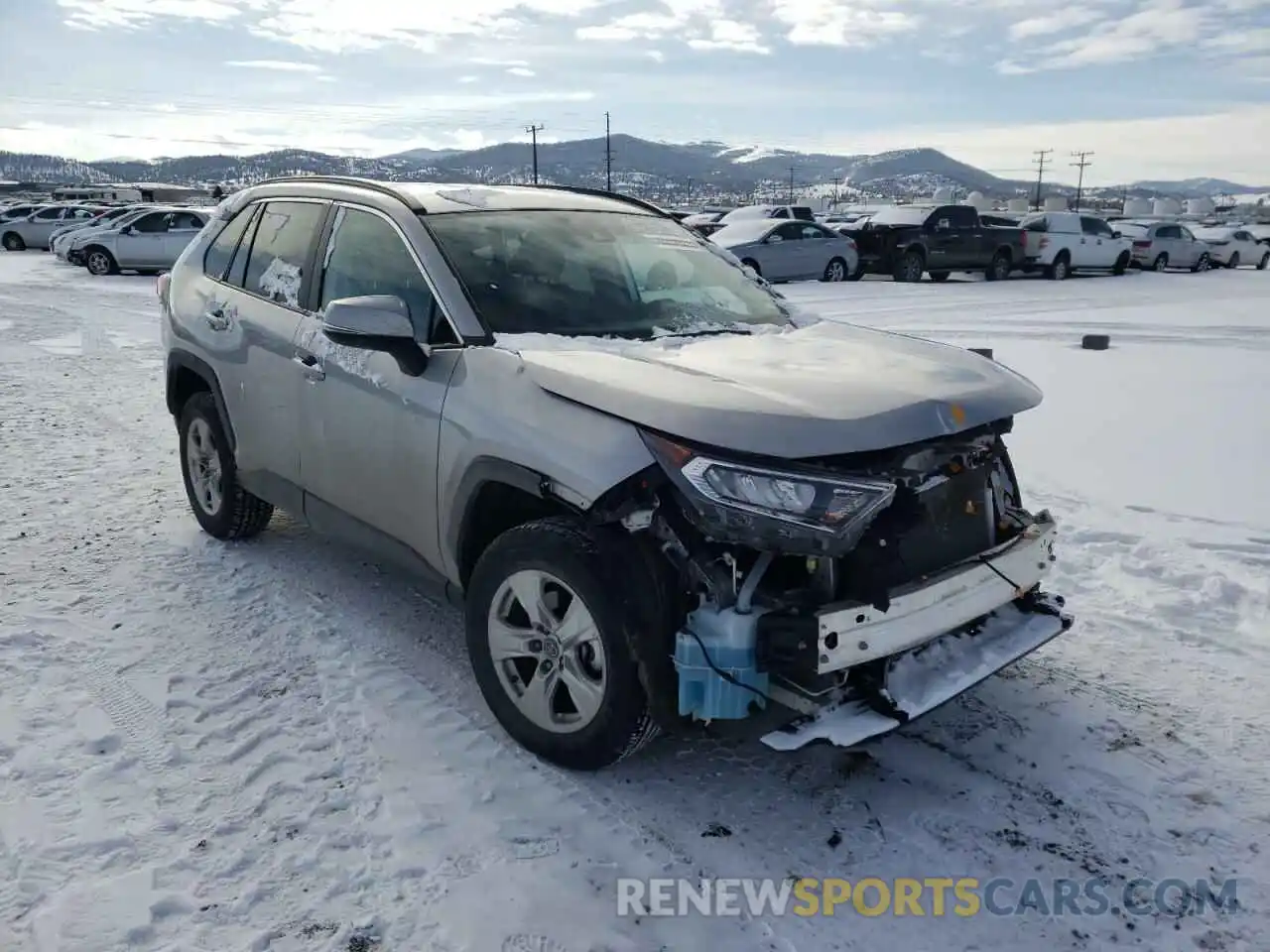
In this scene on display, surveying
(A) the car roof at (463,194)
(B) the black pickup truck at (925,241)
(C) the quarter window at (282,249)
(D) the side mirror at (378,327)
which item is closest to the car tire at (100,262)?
(B) the black pickup truck at (925,241)

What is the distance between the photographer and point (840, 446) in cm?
286

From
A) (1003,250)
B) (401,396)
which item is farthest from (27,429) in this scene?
(1003,250)

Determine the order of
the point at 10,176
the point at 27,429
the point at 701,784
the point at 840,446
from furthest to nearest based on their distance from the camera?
the point at 10,176 → the point at 27,429 → the point at 701,784 → the point at 840,446

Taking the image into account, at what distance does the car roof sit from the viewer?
4.19 meters

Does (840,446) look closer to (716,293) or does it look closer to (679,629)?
(679,629)

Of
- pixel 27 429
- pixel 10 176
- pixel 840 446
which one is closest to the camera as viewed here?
pixel 840 446

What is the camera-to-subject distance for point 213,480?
541cm

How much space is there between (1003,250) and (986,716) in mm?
22163

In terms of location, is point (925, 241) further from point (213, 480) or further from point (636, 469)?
point (636, 469)

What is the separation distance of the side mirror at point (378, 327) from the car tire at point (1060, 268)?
24.1 meters

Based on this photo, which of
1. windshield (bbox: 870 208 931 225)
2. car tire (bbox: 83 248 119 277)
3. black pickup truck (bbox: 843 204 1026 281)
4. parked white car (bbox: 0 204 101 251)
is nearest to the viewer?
black pickup truck (bbox: 843 204 1026 281)

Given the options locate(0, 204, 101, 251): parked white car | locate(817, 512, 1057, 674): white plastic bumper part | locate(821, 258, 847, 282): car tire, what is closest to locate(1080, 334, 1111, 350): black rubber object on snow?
locate(817, 512, 1057, 674): white plastic bumper part

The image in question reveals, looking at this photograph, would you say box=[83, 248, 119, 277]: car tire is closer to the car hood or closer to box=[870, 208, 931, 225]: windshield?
box=[870, 208, 931, 225]: windshield

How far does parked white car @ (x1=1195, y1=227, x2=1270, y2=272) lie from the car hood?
3089 cm
